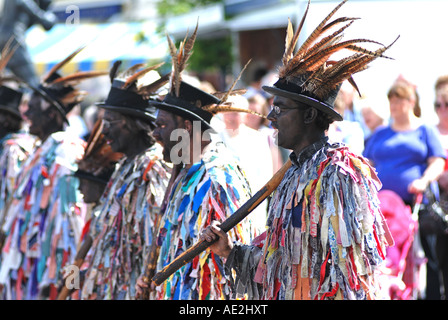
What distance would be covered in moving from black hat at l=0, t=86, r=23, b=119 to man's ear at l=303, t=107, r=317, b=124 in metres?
5.09

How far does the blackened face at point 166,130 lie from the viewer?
519cm

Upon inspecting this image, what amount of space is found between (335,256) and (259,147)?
375cm

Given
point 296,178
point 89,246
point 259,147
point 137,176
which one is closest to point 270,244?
point 296,178

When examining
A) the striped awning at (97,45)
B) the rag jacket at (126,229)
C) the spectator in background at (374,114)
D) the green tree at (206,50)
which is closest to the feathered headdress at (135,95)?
the rag jacket at (126,229)

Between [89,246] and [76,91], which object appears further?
[76,91]

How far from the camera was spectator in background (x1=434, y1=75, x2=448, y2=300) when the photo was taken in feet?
23.0

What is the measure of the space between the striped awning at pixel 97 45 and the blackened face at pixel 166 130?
8.45 metres

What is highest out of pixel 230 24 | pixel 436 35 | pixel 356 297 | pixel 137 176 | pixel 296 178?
pixel 230 24

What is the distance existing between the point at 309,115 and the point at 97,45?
42.8ft

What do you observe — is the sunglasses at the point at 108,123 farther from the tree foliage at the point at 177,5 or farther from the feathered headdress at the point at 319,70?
the tree foliage at the point at 177,5

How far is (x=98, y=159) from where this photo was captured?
6.46m

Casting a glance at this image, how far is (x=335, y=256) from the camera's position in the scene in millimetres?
3705

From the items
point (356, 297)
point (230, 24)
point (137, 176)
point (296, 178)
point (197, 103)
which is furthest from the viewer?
point (230, 24)

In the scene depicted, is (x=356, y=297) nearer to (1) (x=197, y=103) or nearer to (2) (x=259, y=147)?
(1) (x=197, y=103)
